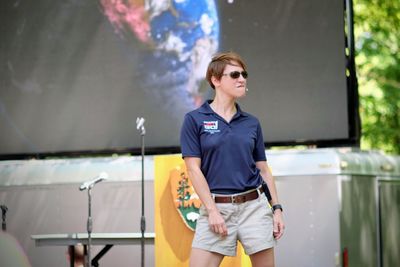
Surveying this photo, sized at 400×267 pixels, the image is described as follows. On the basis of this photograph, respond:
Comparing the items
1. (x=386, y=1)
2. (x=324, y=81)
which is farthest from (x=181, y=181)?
(x=386, y=1)

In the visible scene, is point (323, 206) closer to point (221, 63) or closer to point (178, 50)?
point (178, 50)

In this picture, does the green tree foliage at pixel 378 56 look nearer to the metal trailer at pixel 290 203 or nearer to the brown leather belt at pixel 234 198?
the metal trailer at pixel 290 203

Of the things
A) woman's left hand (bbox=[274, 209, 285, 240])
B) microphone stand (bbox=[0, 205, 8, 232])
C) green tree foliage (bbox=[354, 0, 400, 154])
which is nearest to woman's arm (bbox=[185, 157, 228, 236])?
woman's left hand (bbox=[274, 209, 285, 240])

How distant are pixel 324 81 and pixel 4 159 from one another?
10.4 feet

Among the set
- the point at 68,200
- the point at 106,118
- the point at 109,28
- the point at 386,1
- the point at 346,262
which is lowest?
the point at 346,262

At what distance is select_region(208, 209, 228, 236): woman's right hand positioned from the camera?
439cm

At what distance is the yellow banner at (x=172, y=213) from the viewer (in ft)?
19.4

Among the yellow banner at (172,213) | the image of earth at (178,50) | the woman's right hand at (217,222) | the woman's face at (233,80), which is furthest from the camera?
the image of earth at (178,50)

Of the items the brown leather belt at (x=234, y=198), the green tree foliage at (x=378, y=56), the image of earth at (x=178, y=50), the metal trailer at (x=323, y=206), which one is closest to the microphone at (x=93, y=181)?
the image of earth at (x=178, y=50)

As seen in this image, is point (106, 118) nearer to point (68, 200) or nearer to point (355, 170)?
point (68, 200)

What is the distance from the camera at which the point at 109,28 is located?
27.3ft

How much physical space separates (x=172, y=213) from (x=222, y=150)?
158cm

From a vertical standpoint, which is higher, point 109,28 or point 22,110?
point 109,28

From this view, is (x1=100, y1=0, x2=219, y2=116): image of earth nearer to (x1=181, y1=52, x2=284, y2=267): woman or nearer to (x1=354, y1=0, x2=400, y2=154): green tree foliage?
(x1=181, y1=52, x2=284, y2=267): woman
